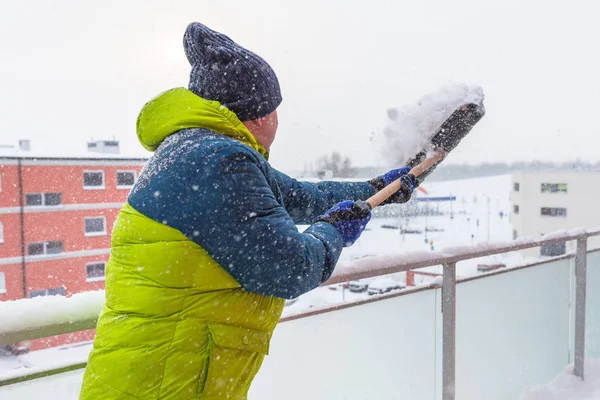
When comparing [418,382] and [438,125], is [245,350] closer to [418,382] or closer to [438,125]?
[438,125]

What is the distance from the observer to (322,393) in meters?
2.14

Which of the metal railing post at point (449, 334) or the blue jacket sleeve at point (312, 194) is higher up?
the blue jacket sleeve at point (312, 194)

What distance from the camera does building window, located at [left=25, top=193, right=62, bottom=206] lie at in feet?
129

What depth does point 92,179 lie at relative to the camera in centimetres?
3900

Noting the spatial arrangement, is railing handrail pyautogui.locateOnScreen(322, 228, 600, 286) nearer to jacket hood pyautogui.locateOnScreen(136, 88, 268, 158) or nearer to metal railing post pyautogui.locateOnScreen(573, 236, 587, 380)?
metal railing post pyautogui.locateOnScreen(573, 236, 587, 380)

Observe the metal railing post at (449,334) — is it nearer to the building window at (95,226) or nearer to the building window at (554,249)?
the building window at (554,249)

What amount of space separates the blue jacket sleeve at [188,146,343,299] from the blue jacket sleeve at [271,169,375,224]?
605 millimetres

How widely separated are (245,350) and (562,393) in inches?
114

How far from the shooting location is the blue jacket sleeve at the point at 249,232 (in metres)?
1.14

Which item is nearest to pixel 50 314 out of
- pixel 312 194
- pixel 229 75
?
pixel 229 75

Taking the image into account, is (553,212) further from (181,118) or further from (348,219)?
(181,118)

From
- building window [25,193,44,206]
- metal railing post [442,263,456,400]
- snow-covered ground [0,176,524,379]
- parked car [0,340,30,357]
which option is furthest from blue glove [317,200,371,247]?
building window [25,193,44,206]

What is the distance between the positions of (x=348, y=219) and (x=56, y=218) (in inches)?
1748

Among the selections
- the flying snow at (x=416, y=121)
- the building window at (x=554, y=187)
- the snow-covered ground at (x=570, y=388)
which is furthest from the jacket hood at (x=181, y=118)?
the building window at (x=554, y=187)
